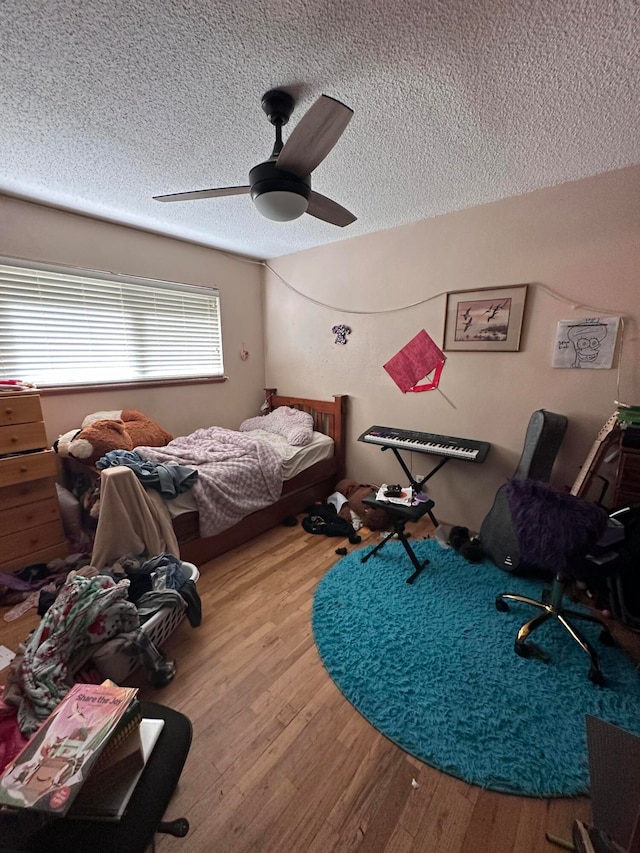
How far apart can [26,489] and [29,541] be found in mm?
324

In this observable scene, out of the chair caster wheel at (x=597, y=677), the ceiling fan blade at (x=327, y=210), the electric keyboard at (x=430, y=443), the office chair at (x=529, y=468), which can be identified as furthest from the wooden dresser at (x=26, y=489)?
the chair caster wheel at (x=597, y=677)

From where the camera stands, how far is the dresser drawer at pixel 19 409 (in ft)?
6.39

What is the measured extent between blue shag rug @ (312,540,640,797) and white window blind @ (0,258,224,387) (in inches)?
94.6

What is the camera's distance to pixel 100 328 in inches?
108

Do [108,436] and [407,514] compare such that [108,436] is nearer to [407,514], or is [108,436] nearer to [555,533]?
[407,514]

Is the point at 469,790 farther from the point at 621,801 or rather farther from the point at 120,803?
the point at 120,803

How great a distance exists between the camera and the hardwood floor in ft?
3.31

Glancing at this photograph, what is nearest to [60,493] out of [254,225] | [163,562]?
[163,562]

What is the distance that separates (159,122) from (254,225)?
1.25 meters

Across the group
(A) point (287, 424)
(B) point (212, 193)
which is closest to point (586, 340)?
(B) point (212, 193)

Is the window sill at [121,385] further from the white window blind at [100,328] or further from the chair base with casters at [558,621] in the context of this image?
the chair base with casters at [558,621]

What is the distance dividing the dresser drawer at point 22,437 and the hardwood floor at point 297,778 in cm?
97

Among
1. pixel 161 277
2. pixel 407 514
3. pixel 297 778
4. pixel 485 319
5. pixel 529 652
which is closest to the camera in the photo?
pixel 297 778

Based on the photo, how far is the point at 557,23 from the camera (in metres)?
1.03
